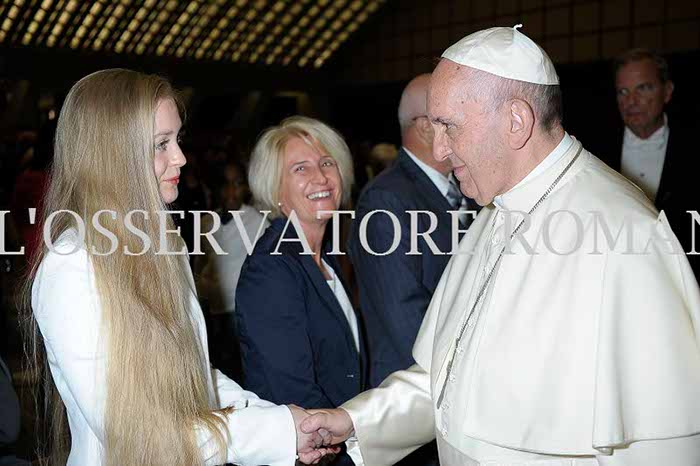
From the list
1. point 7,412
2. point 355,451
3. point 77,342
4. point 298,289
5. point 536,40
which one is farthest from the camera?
point 536,40

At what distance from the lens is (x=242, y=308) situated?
101 inches

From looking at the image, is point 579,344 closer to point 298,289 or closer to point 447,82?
point 447,82

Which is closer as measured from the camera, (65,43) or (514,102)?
(514,102)

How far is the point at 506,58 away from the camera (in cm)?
191

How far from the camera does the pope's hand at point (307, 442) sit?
2.12 metres

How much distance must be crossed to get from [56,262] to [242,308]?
899 mm

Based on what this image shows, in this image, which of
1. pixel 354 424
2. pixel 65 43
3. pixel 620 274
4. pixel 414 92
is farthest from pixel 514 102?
pixel 65 43

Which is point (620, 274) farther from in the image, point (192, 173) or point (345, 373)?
point (192, 173)

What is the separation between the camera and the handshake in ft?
6.98

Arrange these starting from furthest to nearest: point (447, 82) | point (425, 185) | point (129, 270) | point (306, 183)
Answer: point (425, 185)
point (306, 183)
point (447, 82)
point (129, 270)

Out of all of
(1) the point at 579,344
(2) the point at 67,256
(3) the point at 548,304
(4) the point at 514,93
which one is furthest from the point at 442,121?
(2) the point at 67,256

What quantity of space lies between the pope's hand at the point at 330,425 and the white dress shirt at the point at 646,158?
2506 mm

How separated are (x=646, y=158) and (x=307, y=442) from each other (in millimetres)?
2820

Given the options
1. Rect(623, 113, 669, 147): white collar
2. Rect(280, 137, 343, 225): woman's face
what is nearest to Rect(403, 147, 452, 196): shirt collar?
Rect(280, 137, 343, 225): woman's face
